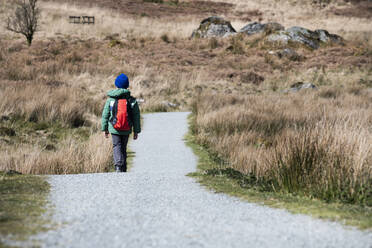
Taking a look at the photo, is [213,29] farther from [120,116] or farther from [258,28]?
[120,116]

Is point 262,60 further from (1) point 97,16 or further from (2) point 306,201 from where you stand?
(2) point 306,201

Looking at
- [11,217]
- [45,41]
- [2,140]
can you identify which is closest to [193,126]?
[2,140]

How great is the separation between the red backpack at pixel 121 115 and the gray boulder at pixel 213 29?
90.1 feet

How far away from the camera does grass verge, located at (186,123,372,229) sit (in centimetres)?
393

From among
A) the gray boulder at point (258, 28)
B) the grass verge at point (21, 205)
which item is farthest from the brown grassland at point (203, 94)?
the gray boulder at point (258, 28)

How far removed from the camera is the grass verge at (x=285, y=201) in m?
3.93

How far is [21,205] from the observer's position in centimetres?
414

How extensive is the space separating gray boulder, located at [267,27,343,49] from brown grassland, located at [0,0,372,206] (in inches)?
36.5

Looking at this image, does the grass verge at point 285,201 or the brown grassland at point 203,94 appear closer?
the grass verge at point 285,201

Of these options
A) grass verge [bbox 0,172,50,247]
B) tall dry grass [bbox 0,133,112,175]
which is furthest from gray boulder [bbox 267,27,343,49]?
grass verge [bbox 0,172,50,247]

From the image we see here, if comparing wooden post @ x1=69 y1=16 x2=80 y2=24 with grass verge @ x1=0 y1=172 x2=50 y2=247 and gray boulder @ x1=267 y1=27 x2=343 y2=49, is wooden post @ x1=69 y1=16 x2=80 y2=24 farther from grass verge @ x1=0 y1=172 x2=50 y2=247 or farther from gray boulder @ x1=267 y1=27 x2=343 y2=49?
grass verge @ x1=0 y1=172 x2=50 y2=247

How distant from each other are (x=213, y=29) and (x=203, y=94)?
59.5 ft

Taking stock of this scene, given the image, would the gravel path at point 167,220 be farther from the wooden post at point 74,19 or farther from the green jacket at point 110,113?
the wooden post at point 74,19

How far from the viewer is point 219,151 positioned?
9.48 meters
